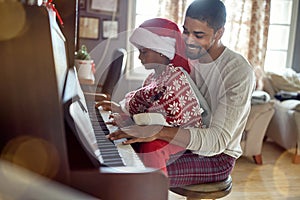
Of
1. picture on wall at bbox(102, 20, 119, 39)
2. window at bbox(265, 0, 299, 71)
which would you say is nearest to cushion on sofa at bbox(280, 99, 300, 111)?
window at bbox(265, 0, 299, 71)

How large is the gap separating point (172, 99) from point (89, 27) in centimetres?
298

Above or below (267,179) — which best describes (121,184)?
above

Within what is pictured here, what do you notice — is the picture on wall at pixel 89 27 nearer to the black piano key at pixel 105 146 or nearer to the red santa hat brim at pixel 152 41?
the black piano key at pixel 105 146

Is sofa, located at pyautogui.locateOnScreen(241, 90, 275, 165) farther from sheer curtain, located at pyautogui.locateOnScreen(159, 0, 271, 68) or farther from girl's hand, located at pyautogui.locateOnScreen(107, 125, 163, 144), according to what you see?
girl's hand, located at pyautogui.locateOnScreen(107, 125, 163, 144)

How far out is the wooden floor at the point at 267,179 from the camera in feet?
9.00

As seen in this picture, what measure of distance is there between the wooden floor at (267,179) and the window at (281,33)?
4.07ft

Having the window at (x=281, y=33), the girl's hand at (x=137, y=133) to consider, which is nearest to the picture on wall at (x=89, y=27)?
the window at (x=281, y=33)

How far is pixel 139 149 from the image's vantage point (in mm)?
1275

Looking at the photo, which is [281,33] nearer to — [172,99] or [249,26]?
[249,26]

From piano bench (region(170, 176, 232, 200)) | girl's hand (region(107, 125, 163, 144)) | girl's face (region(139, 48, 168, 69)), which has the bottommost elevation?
piano bench (region(170, 176, 232, 200))

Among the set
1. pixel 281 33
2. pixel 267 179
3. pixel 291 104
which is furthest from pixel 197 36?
pixel 281 33

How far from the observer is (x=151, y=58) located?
138cm

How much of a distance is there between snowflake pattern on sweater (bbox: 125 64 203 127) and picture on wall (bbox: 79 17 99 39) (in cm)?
282

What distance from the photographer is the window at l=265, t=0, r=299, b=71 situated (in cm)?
443
